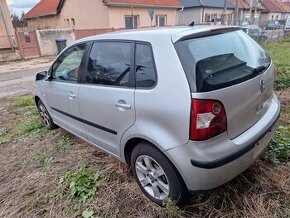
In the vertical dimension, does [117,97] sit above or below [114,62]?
below

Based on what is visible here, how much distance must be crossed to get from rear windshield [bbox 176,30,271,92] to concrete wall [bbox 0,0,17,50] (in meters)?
18.3

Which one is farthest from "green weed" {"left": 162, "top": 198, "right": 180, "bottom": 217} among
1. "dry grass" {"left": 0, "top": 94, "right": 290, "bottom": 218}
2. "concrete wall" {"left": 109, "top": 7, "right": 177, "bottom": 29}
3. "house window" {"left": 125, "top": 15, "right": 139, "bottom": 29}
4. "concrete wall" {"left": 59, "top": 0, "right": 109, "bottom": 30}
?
"house window" {"left": 125, "top": 15, "right": 139, "bottom": 29}

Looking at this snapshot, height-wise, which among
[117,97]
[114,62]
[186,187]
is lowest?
[186,187]

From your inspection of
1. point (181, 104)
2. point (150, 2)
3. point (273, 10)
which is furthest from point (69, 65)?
point (273, 10)

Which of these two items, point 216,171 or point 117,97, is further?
point 117,97

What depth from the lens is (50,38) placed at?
18.7 meters

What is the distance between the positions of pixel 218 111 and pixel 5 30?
19015 millimetres

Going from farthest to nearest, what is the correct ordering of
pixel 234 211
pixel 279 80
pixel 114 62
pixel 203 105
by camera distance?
pixel 279 80
pixel 114 62
pixel 234 211
pixel 203 105

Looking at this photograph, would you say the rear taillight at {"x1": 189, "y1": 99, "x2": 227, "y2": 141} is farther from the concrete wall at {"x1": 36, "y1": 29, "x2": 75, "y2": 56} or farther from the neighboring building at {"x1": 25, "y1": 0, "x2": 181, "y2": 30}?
the neighboring building at {"x1": 25, "y1": 0, "x2": 181, "y2": 30}

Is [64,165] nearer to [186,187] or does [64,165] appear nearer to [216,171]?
[186,187]

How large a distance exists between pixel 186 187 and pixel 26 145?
299 centimetres

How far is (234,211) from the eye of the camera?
8.00 ft


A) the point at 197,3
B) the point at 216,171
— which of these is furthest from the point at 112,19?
the point at 216,171

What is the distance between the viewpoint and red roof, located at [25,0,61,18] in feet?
87.2
